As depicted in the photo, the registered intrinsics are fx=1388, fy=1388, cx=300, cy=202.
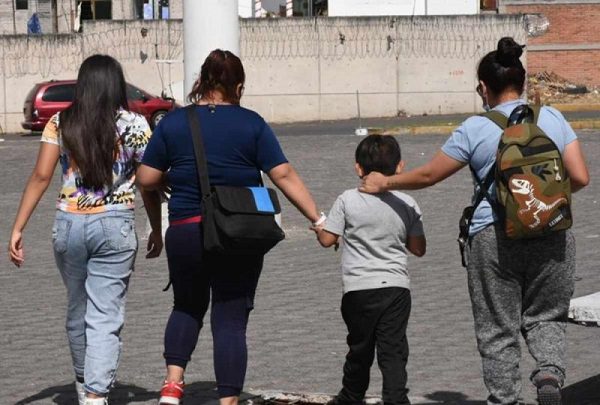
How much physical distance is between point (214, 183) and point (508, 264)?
1418 mm

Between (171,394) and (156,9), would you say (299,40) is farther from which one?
(171,394)

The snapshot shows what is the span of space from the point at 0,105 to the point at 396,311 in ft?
119

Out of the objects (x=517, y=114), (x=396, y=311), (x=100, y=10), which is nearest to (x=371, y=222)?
(x=396, y=311)

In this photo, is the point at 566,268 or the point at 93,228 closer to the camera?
the point at 566,268

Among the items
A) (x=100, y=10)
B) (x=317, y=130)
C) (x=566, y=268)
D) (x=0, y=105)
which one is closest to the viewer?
(x=566, y=268)

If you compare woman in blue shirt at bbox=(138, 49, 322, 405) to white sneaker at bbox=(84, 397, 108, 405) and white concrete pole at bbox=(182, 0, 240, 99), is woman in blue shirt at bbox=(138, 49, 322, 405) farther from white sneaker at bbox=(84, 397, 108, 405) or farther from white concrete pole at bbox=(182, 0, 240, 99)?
white concrete pole at bbox=(182, 0, 240, 99)

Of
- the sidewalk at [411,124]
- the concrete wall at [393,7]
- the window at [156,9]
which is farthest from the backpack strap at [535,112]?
the window at [156,9]

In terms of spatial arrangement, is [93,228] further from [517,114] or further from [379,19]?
[379,19]

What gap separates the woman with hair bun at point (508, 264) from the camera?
625cm

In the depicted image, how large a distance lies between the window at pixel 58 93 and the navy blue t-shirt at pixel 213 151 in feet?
104

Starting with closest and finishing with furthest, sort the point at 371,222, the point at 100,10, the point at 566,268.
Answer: the point at 566,268 → the point at 371,222 → the point at 100,10

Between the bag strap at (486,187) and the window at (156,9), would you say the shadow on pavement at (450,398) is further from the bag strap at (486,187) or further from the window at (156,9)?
the window at (156,9)

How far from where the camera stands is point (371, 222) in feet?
22.1

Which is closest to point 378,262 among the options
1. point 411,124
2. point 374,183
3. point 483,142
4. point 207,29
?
point 374,183
